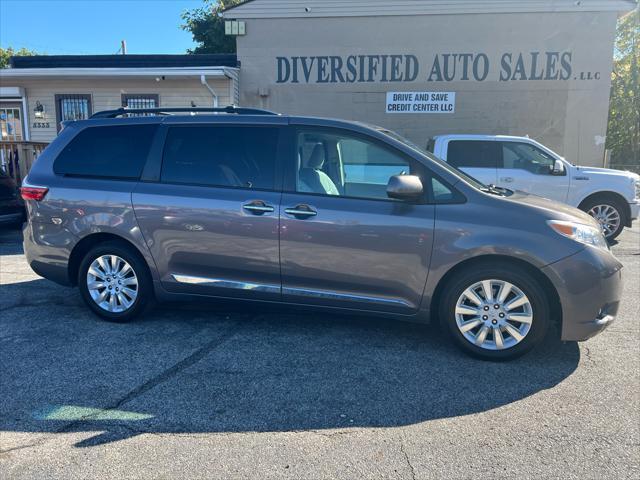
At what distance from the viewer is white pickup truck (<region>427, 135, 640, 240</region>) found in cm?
862

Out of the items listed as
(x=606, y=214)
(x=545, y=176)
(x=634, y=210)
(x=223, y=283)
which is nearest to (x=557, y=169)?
(x=545, y=176)

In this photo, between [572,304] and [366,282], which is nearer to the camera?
[572,304]

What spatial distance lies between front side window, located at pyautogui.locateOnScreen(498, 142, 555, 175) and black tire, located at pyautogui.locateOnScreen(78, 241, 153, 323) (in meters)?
6.61

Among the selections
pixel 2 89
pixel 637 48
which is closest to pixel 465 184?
pixel 2 89

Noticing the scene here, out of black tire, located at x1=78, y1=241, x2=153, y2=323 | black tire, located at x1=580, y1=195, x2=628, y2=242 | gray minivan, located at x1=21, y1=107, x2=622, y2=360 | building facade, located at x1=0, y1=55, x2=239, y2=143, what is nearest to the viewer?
gray minivan, located at x1=21, y1=107, x2=622, y2=360

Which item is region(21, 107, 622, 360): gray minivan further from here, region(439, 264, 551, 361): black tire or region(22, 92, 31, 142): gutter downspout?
region(22, 92, 31, 142): gutter downspout

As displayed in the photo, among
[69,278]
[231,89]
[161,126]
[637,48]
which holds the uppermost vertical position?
[637,48]

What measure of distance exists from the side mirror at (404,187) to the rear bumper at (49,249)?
2.99 m

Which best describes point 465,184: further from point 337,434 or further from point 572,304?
point 337,434

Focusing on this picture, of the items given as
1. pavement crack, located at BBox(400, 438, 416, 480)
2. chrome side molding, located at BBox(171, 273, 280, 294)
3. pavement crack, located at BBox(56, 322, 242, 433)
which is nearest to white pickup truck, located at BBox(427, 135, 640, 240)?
chrome side molding, located at BBox(171, 273, 280, 294)

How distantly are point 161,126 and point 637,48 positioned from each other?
34.1 metres

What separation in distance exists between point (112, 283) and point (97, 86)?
1193 centimetres

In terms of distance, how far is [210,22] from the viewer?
2817cm

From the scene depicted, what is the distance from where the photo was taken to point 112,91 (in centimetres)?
1441
